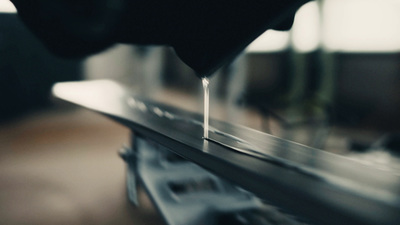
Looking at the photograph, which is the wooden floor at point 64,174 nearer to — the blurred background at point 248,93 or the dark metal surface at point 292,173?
the blurred background at point 248,93

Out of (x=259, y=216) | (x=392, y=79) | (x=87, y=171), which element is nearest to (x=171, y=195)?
(x=259, y=216)

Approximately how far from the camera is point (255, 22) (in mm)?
416

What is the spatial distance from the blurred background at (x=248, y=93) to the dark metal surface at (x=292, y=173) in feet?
4.95

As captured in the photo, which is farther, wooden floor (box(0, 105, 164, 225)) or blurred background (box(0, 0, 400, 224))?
blurred background (box(0, 0, 400, 224))

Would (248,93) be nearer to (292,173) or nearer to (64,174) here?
(64,174)

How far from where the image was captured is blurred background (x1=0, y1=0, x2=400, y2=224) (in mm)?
2412

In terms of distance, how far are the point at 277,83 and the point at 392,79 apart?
1.56m

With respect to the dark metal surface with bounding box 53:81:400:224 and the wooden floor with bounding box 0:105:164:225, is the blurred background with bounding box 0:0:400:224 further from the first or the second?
the dark metal surface with bounding box 53:81:400:224

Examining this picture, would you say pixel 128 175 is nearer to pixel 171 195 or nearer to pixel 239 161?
pixel 171 195

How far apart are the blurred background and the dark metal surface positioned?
1510mm

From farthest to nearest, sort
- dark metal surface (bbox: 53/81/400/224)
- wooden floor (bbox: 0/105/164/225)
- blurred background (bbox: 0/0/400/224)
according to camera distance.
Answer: blurred background (bbox: 0/0/400/224)
wooden floor (bbox: 0/105/164/225)
dark metal surface (bbox: 53/81/400/224)

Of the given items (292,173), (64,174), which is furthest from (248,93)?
(292,173)

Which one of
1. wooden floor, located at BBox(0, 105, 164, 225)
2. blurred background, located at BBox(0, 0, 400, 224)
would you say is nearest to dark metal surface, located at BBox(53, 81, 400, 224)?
wooden floor, located at BBox(0, 105, 164, 225)

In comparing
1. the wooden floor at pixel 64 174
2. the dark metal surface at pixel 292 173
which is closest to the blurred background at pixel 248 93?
the wooden floor at pixel 64 174
